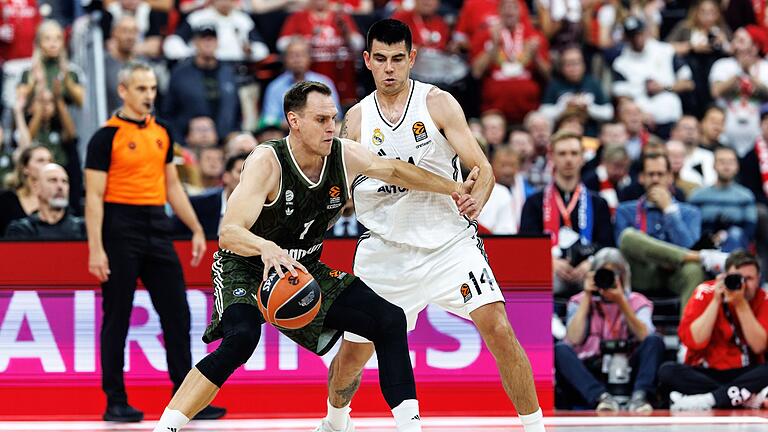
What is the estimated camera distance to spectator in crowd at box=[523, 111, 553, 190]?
1164 centimetres

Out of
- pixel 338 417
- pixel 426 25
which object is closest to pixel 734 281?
pixel 338 417

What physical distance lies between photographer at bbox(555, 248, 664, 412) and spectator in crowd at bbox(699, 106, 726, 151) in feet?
13.3

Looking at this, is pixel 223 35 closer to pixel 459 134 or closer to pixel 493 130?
pixel 493 130

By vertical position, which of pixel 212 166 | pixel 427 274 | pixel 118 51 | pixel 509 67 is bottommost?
pixel 427 274

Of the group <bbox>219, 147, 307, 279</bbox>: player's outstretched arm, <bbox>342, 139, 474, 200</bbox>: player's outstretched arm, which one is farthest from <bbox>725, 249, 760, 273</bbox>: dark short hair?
<bbox>219, 147, 307, 279</bbox>: player's outstretched arm

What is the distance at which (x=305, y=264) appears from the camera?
6.34 metres

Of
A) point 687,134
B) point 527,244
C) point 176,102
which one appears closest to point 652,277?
point 527,244

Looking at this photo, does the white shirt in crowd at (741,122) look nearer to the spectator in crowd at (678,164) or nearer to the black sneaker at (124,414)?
the spectator in crowd at (678,164)

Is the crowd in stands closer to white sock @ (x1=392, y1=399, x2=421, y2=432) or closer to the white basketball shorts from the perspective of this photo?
the white basketball shorts

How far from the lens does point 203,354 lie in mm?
8633

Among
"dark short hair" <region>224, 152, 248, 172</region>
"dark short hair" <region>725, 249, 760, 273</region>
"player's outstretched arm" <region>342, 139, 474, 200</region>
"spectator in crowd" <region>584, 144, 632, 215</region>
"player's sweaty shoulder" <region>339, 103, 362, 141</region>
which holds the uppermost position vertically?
"player's sweaty shoulder" <region>339, 103, 362, 141</region>

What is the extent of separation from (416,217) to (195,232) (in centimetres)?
203

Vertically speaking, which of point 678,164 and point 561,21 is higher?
point 561,21

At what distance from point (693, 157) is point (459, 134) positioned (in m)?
6.24
